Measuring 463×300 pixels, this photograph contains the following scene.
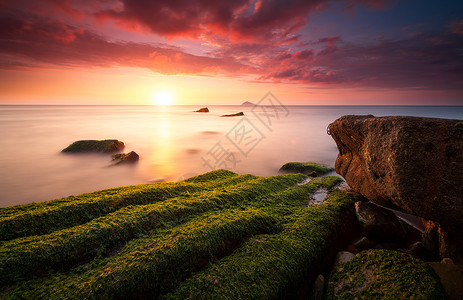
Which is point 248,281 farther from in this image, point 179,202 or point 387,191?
point 387,191

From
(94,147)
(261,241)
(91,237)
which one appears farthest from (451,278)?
(94,147)

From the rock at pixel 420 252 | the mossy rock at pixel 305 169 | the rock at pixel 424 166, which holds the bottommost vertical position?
the rock at pixel 420 252

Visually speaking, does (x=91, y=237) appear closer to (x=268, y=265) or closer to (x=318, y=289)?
(x=268, y=265)

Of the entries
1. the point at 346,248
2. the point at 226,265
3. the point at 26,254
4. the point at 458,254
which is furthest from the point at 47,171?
the point at 458,254

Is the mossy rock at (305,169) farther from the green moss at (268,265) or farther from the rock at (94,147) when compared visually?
the rock at (94,147)

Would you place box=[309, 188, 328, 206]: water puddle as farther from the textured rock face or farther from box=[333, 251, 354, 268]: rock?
the textured rock face

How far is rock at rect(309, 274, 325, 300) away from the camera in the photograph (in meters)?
3.53

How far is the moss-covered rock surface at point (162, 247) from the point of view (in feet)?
9.66

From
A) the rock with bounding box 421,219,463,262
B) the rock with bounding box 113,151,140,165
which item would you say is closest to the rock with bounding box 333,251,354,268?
the rock with bounding box 421,219,463,262

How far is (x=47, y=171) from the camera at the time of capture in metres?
10.8

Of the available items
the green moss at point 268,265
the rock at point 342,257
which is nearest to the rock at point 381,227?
the green moss at point 268,265

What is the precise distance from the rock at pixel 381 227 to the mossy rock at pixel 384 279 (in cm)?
144

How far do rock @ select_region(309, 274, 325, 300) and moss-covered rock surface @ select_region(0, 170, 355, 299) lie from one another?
0.53 feet

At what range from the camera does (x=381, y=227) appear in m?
5.00
